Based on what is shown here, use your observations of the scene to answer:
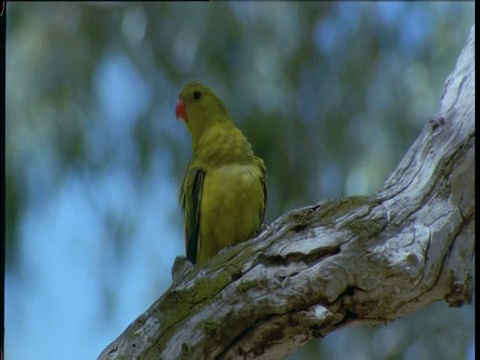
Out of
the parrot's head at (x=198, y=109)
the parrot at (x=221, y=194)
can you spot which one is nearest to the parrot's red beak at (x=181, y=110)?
the parrot's head at (x=198, y=109)

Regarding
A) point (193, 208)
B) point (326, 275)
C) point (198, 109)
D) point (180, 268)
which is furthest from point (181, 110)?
point (326, 275)

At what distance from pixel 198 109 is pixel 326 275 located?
2.69 feet

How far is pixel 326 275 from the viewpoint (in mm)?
1505

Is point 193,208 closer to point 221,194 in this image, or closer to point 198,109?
point 221,194

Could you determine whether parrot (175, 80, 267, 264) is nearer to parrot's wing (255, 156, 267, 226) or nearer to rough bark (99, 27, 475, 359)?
parrot's wing (255, 156, 267, 226)

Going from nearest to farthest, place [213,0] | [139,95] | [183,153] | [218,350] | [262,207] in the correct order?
[218,350] → [262,207] → [183,153] → [139,95] → [213,0]

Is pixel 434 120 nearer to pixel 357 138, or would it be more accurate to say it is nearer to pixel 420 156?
pixel 420 156

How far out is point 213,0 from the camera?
8.92 ft

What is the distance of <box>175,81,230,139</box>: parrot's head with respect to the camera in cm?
214

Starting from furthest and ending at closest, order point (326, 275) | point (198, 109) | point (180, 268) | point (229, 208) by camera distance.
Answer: point (198, 109) → point (229, 208) → point (180, 268) → point (326, 275)

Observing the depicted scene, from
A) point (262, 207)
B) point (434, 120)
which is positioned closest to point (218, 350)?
point (262, 207)

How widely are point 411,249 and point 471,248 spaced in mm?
152

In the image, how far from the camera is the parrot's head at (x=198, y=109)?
214 centimetres

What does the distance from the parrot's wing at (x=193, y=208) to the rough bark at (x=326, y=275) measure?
31 cm
